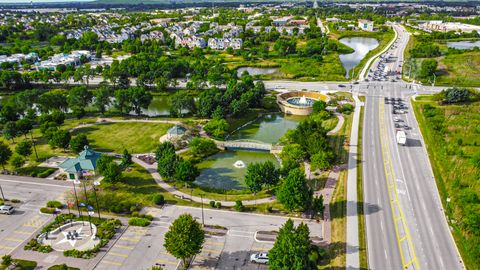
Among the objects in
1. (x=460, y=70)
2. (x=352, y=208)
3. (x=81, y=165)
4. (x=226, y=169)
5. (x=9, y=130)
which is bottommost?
(x=226, y=169)

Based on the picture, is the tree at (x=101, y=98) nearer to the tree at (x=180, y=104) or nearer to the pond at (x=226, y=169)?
the tree at (x=180, y=104)

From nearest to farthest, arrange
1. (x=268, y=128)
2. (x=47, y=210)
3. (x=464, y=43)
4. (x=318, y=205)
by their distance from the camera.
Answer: (x=318, y=205), (x=47, y=210), (x=268, y=128), (x=464, y=43)

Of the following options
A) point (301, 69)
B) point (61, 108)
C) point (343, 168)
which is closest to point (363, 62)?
point (301, 69)

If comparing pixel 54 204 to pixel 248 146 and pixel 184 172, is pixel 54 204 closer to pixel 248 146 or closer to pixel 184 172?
pixel 184 172

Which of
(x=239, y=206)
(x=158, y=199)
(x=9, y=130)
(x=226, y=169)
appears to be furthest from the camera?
(x=9, y=130)

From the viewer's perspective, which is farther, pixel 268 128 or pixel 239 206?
pixel 268 128

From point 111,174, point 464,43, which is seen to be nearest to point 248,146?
point 111,174

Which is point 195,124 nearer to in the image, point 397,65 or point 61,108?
point 61,108

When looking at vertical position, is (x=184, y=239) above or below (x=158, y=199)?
above
